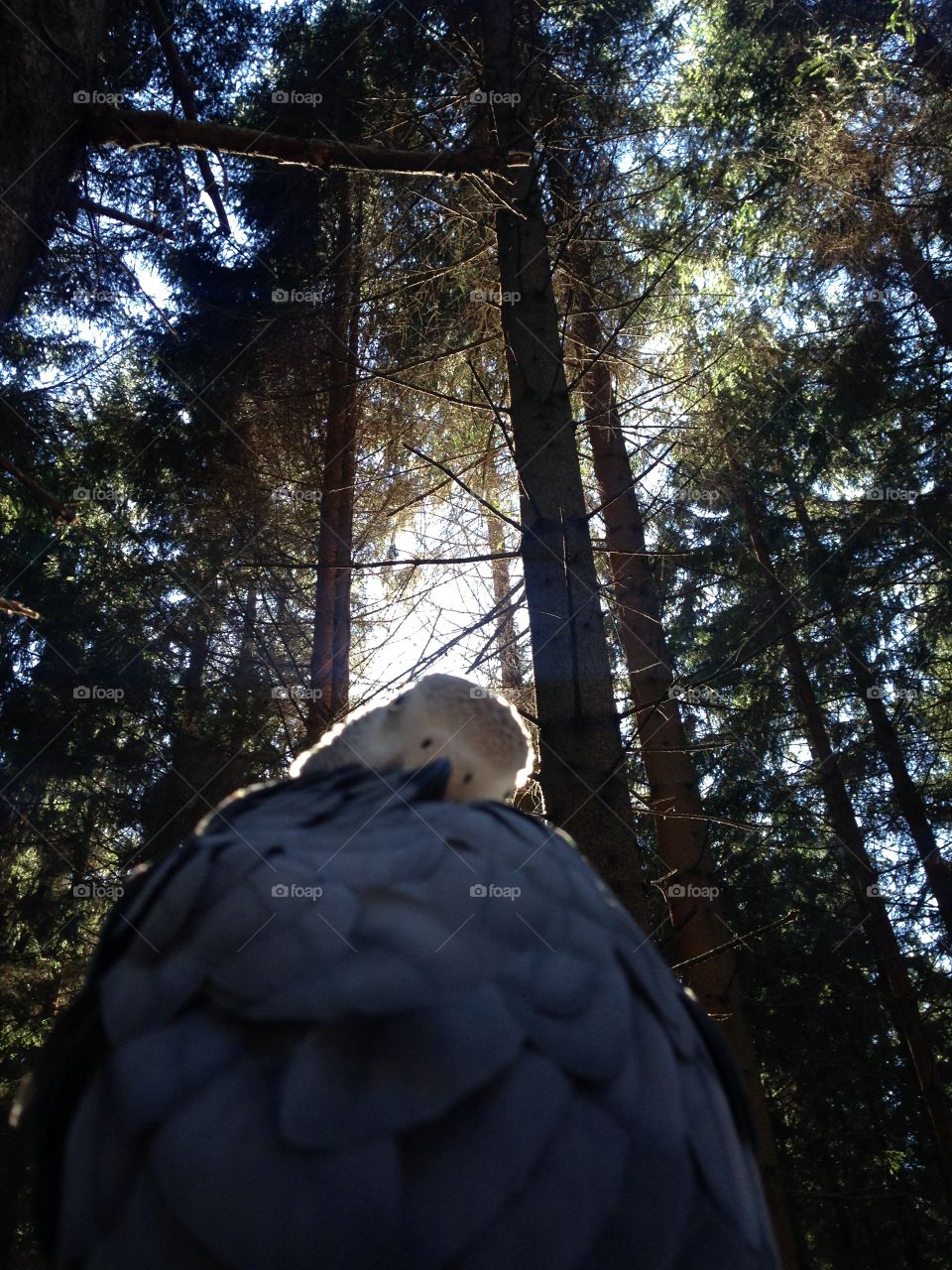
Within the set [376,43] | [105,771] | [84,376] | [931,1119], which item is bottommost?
[931,1119]

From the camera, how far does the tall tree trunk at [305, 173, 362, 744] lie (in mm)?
6926

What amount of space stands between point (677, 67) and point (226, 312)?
4.98m

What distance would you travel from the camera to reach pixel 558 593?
3643 millimetres

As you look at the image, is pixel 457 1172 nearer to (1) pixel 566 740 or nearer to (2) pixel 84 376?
(1) pixel 566 740

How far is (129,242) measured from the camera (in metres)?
8.05

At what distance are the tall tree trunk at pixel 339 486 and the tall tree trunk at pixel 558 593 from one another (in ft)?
7.51

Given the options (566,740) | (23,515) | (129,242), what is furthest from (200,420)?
(566,740)
